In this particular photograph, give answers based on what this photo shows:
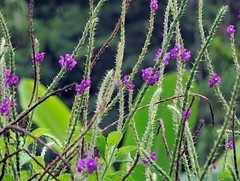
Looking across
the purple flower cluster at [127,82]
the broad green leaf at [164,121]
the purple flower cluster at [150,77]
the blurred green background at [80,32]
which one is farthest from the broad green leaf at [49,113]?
the blurred green background at [80,32]

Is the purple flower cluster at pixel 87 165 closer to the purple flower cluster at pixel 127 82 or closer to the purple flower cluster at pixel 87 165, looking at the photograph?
the purple flower cluster at pixel 87 165

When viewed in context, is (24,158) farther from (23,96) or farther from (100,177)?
(23,96)

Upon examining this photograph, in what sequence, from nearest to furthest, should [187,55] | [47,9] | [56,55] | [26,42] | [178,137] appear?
[178,137]
[187,55]
[26,42]
[56,55]
[47,9]

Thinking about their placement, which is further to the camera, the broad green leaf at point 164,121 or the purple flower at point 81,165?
the broad green leaf at point 164,121

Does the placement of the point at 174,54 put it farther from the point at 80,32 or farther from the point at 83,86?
the point at 80,32

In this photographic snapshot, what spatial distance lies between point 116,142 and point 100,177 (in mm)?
43

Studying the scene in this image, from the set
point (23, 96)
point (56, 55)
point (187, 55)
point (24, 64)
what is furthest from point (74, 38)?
point (187, 55)

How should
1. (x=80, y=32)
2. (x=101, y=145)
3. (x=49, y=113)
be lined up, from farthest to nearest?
1. (x=80, y=32)
2. (x=49, y=113)
3. (x=101, y=145)

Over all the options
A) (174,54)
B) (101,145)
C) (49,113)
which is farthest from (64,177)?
(49,113)

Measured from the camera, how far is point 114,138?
0.74 meters

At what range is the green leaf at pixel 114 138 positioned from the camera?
0.74 metres

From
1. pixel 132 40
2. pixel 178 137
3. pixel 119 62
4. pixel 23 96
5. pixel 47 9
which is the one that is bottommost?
pixel 178 137

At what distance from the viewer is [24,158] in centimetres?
80

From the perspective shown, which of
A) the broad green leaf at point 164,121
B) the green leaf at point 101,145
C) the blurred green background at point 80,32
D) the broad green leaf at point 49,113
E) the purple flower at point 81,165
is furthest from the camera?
the blurred green background at point 80,32
